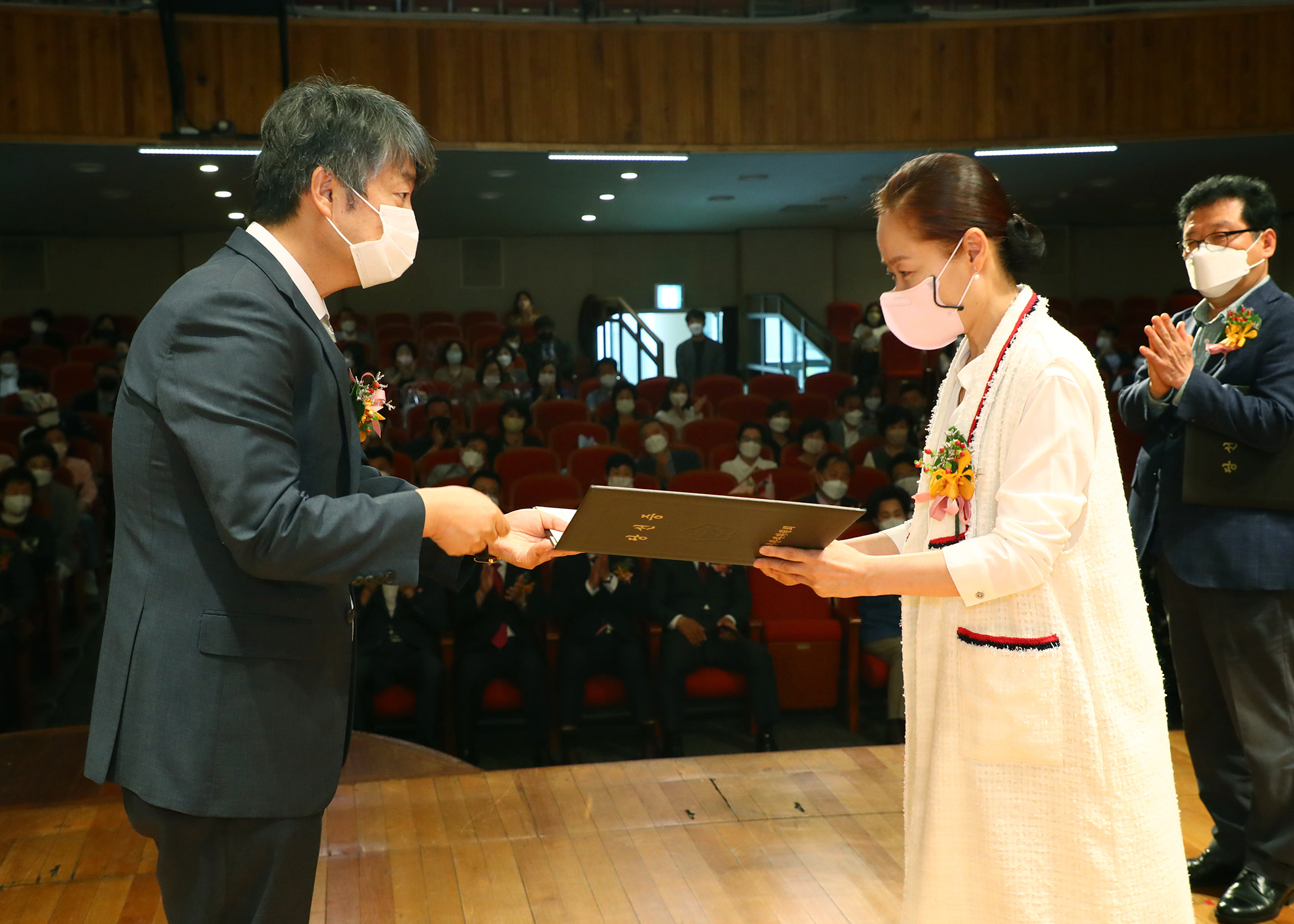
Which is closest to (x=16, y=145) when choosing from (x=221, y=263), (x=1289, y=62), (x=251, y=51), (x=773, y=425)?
(x=251, y=51)

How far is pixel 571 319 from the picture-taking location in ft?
43.0

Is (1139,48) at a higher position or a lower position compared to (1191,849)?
higher

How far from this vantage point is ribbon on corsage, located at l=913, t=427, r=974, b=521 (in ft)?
5.08

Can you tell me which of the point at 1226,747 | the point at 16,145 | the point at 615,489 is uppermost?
the point at 16,145

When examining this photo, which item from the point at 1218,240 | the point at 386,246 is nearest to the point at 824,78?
the point at 1218,240

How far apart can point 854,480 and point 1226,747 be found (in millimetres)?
3559

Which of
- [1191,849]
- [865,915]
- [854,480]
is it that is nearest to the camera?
[865,915]

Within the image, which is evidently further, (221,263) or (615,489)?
(615,489)

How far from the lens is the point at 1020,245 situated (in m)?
1.61

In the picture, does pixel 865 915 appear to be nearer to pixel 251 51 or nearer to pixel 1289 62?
pixel 251 51

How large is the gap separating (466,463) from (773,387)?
3.48m

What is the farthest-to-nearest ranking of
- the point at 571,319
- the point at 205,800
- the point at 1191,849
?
1. the point at 571,319
2. the point at 1191,849
3. the point at 205,800

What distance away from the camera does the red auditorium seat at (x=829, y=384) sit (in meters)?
8.91

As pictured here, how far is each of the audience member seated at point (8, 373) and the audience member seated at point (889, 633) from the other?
23.0 ft
